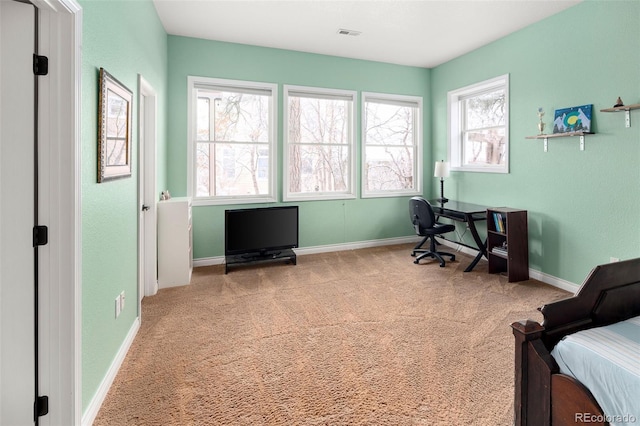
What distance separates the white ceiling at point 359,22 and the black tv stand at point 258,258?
2.72 meters

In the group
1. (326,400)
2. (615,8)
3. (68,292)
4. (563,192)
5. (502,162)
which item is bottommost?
(326,400)

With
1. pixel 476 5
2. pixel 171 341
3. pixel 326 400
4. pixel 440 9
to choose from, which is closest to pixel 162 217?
pixel 171 341

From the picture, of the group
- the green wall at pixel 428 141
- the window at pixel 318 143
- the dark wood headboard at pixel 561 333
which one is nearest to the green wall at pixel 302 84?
the green wall at pixel 428 141

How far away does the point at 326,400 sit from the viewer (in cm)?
183

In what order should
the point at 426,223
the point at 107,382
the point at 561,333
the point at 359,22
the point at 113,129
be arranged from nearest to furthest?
the point at 561,333
the point at 107,382
the point at 113,129
the point at 359,22
the point at 426,223

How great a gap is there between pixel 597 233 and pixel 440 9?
2.70 m

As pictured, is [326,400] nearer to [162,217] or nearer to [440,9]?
[162,217]

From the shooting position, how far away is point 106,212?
6.45 feet

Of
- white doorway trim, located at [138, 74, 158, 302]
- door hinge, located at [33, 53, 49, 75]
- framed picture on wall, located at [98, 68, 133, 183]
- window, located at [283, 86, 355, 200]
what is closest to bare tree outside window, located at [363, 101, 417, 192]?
window, located at [283, 86, 355, 200]

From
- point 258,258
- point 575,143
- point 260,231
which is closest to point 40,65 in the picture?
point 260,231

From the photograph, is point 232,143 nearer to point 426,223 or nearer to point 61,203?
point 426,223
